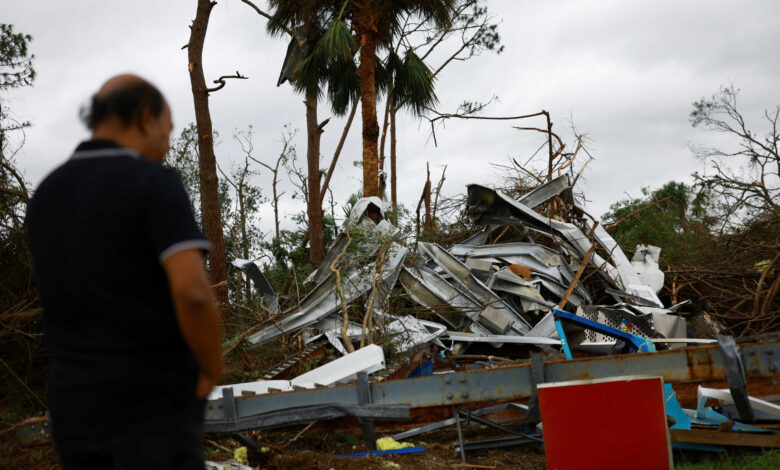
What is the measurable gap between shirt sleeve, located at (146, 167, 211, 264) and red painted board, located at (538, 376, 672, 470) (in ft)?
7.70

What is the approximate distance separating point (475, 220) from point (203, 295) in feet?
24.5

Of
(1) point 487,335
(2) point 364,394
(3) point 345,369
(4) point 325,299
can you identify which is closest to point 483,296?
(1) point 487,335

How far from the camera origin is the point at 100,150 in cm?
165

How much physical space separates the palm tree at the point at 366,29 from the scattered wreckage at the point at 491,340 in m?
3.97

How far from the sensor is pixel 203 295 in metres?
1.50

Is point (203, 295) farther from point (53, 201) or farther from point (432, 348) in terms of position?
point (432, 348)

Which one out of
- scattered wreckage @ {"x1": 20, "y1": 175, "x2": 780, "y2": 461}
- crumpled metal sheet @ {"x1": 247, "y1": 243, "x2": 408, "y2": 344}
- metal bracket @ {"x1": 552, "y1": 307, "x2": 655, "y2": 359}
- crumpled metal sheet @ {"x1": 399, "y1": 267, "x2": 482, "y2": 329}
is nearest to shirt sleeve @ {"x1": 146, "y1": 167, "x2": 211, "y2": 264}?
scattered wreckage @ {"x1": 20, "y1": 175, "x2": 780, "y2": 461}

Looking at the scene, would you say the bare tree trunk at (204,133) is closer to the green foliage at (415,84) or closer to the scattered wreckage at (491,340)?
the scattered wreckage at (491,340)

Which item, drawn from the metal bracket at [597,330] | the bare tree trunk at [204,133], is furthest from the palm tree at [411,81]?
the metal bracket at [597,330]

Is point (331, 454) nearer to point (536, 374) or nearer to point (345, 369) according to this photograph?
point (345, 369)

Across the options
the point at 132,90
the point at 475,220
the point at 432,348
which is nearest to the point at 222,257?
the point at 475,220

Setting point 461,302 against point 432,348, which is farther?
point 461,302

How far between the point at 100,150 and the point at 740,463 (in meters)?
3.56

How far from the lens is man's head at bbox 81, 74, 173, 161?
1697mm
